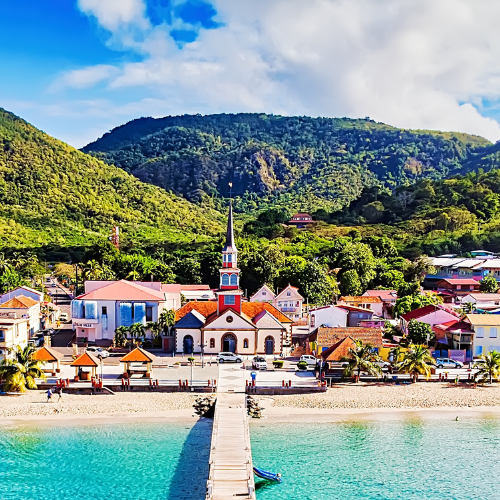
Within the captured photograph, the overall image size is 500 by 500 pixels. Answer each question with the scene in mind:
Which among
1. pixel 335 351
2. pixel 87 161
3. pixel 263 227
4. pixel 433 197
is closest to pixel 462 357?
pixel 335 351

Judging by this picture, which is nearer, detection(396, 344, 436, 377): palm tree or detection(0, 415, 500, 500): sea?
detection(0, 415, 500, 500): sea

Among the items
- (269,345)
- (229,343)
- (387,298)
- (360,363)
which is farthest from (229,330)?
(387,298)

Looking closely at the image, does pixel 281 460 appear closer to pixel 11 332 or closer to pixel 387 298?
pixel 11 332

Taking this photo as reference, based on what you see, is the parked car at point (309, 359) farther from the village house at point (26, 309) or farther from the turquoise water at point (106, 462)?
the village house at point (26, 309)

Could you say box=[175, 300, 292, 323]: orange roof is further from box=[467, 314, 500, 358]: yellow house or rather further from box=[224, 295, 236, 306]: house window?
box=[467, 314, 500, 358]: yellow house

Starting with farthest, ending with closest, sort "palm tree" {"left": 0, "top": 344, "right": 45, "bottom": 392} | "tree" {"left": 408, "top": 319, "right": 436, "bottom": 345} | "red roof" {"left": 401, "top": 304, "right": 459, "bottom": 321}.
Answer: "red roof" {"left": 401, "top": 304, "right": 459, "bottom": 321} < "tree" {"left": 408, "top": 319, "right": 436, "bottom": 345} < "palm tree" {"left": 0, "top": 344, "right": 45, "bottom": 392}

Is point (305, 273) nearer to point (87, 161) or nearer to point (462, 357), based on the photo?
point (462, 357)

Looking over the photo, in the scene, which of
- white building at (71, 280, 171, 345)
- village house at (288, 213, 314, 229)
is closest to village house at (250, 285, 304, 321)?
white building at (71, 280, 171, 345)

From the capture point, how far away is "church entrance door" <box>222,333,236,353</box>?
5059cm

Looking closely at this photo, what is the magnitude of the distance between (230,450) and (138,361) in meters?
15.8

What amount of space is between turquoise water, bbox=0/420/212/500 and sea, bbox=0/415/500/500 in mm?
50

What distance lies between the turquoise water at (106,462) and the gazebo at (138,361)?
7174 mm

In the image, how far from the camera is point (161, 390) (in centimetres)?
4053

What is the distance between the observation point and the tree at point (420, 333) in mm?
50250
